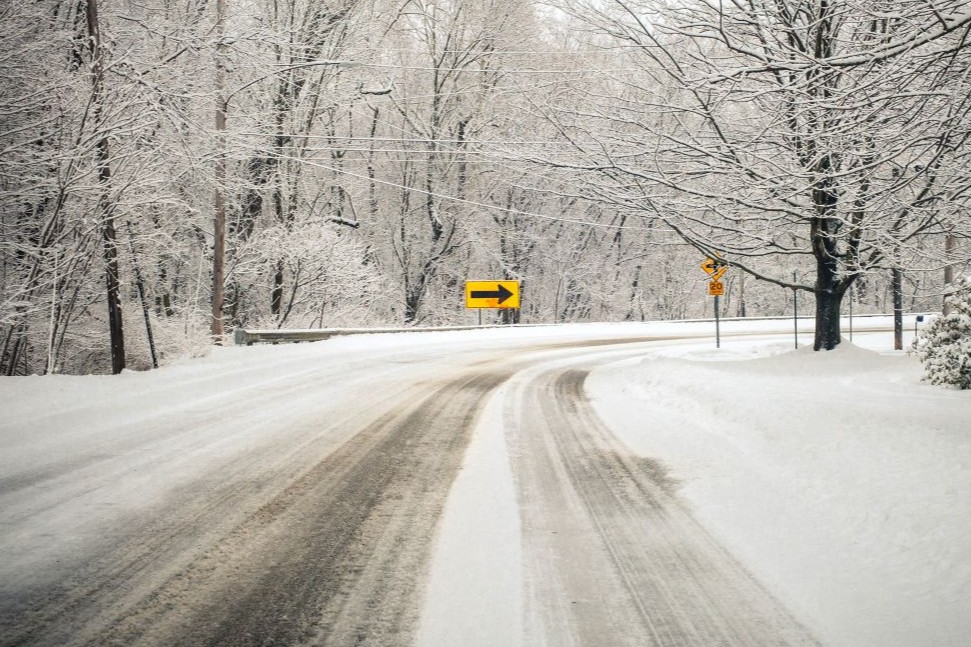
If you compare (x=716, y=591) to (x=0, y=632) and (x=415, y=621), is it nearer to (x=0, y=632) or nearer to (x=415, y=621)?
(x=415, y=621)

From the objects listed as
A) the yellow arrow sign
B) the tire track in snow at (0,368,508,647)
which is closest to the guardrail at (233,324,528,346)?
the yellow arrow sign

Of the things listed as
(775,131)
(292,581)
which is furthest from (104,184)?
(775,131)

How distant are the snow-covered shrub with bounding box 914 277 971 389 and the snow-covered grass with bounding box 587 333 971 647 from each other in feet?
2.95

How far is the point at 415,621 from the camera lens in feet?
10.2

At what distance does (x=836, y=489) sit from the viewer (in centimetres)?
502

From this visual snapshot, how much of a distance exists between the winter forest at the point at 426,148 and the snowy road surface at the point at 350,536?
4862 mm

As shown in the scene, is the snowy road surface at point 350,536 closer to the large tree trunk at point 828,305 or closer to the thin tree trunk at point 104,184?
the thin tree trunk at point 104,184

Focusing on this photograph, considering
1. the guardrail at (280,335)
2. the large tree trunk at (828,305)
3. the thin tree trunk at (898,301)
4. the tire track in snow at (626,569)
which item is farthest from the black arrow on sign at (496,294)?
the tire track in snow at (626,569)

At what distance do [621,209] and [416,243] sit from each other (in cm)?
2269

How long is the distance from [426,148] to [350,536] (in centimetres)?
2886

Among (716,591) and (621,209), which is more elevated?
(621,209)

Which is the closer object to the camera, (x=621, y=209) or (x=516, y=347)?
(x=621, y=209)

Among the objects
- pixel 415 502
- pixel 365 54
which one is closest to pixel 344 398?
pixel 415 502

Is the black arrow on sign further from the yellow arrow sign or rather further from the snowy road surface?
the snowy road surface
